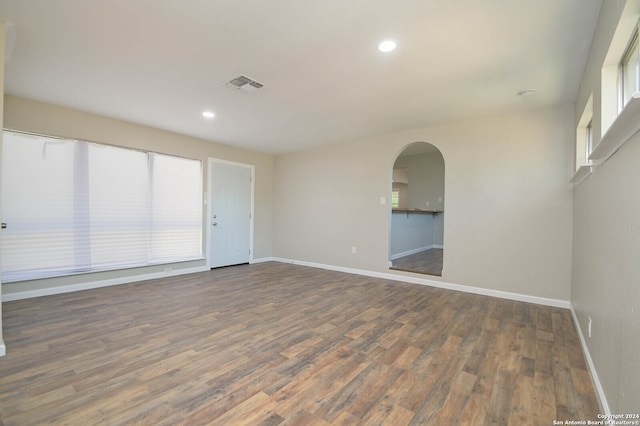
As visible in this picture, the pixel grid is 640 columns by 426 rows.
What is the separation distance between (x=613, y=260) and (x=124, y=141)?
5.55m

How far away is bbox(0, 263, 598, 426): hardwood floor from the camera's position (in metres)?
1.57

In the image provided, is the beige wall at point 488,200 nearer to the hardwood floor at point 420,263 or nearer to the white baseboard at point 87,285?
the hardwood floor at point 420,263

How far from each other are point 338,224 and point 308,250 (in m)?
0.96

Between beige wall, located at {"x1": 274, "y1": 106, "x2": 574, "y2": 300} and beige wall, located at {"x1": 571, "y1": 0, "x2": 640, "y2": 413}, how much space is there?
1184 millimetres

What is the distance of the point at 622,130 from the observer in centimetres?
129

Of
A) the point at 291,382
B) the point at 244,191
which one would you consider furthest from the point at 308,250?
the point at 291,382

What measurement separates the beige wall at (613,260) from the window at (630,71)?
0.34 feet

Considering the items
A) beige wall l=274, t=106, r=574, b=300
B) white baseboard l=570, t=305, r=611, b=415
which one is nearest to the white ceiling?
beige wall l=274, t=106, r=574, b=300

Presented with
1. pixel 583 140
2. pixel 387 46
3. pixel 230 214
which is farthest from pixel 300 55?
pixel 230 214

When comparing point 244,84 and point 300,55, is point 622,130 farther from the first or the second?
point 244,84

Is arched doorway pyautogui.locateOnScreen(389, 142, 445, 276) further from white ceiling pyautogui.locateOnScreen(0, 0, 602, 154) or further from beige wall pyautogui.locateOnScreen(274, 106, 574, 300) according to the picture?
white ceiling pyautogui.locateOnScreen(0, 0, 602, 154)

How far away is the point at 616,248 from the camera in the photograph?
58.3 inches

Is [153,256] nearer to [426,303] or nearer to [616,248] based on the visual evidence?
[426,303]

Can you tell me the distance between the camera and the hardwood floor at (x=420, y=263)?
4.92 meters
